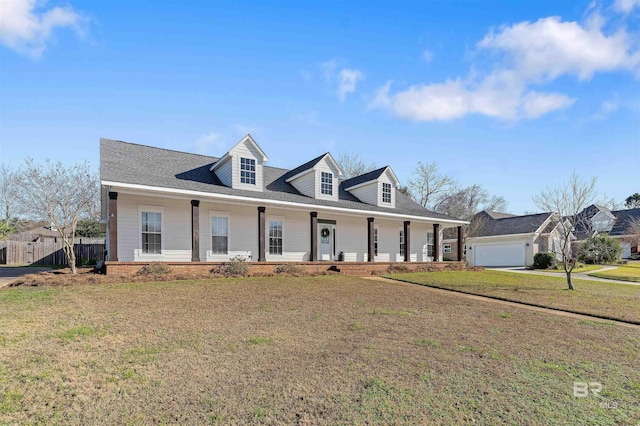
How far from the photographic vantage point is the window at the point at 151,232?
14719 mm

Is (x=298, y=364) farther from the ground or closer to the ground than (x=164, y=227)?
closer to the ground

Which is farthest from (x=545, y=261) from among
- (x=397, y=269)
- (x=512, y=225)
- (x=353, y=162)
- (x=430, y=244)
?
(x=353, y=162)

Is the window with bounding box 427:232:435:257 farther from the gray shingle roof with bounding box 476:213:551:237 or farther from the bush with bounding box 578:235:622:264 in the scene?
the bush with bounding box 578:235:622:264

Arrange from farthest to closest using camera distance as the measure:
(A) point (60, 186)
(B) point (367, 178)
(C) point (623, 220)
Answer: (C) point (623, 220) → (B) point (367, 178) → (A) point (60, 186)

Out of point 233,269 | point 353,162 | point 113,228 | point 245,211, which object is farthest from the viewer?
point 353,162

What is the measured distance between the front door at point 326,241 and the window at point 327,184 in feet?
6.34

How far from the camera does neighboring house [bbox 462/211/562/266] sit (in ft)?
102

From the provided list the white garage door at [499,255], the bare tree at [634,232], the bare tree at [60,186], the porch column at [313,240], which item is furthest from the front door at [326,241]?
the bare tree at [634,232]

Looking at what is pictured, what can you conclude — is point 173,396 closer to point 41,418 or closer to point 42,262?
point 41,418

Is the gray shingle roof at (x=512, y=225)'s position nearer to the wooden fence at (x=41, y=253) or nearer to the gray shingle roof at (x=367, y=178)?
the gray shingle roof at (x=367, y=178)

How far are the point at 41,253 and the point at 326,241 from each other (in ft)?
71.7

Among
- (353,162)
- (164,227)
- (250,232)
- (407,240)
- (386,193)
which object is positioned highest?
(353,162)

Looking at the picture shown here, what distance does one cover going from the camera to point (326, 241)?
2009 cm

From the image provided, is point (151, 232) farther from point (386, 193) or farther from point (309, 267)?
point (386, 193)
